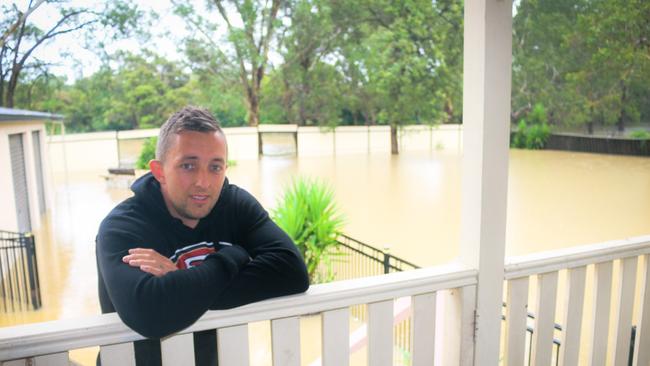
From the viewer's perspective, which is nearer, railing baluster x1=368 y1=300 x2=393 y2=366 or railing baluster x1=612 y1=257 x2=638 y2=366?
railing baluster x1=368 y1=300 x2=393 y2=366

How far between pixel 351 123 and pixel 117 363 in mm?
12427

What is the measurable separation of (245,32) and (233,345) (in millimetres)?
6076

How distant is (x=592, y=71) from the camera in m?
8.15

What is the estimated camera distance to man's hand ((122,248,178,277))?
23.3 inches

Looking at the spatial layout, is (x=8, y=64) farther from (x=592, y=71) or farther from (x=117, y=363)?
(x=592, y=71)

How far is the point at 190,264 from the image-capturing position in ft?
2.31

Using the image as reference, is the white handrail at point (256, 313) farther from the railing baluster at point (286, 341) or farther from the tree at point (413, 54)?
the tree at point (413, 54)

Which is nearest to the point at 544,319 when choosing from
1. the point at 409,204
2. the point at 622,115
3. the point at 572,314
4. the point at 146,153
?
the point at 572,314

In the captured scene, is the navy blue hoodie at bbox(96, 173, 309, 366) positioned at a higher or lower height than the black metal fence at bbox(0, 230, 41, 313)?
higher

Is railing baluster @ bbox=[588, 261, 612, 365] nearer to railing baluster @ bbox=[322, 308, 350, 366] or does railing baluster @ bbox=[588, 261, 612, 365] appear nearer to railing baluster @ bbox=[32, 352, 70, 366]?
railing baluster @ bbox=[322, 308, 350, 366]

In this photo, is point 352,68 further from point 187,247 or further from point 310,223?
point 187,247

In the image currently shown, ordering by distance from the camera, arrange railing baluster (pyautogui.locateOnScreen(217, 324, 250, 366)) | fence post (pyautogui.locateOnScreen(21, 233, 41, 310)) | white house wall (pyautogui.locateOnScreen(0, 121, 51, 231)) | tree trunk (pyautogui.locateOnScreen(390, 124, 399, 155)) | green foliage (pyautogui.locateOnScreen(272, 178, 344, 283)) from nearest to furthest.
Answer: railing baluster (pyautogui.locateOnScreen(217, 324, 250, 366)) < green foliage (pyautogui.locateOnScreen(272, 178, 344, 283)) < fence post (pyautogui.locateOnScreen(21, 233, 41, 310)) < white house wall (pyautogui.locateOnScreen(0, 121, 51, 231)) < tree trunk (pyautogui.locateOnScreen(390, 124, 399, 155))

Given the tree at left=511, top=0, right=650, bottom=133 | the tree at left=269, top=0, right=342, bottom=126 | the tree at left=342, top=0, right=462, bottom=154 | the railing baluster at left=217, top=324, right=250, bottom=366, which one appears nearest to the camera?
the railing baluster at left=217, top=324, right=250, bottom=366

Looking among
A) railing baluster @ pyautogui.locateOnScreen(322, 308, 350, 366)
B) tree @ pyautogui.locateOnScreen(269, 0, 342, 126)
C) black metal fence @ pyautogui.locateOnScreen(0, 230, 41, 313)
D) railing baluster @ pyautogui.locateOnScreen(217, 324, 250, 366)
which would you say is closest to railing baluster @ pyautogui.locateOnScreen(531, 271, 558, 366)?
railing baluster @ pyautogui.locateOnScreen(322, 308, 350, 366)
